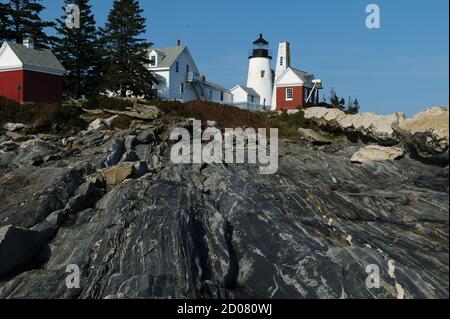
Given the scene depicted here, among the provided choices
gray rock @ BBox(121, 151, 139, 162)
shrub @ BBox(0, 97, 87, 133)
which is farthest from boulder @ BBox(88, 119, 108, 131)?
gray rock @ BBox(121, 151, 139, 162)

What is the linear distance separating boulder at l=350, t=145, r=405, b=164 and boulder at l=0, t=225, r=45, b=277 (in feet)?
51.5

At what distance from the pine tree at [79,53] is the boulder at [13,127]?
14.2 meters

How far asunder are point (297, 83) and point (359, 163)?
2618 centimetres

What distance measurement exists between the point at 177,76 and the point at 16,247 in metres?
37.4

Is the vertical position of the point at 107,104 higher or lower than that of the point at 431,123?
higher

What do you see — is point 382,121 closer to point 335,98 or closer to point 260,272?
point 260,272

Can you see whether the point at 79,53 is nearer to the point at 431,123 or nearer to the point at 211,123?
the point at 211,123

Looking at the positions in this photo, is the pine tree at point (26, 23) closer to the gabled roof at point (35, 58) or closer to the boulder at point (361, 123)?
the gabled roof at point (35, 58)

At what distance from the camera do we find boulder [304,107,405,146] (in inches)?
1013

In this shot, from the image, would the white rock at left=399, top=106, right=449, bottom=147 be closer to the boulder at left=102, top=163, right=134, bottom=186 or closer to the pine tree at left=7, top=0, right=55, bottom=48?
the boulder at left=102, top=163, right=134, bottom=186

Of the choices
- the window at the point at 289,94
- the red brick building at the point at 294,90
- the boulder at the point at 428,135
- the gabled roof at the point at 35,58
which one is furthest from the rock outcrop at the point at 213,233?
the window at the point at 289,94

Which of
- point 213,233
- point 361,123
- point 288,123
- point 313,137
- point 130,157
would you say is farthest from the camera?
point 288,123

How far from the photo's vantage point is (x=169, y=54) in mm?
48219

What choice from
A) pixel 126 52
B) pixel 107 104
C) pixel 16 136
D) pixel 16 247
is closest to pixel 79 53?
pixel 126 52
